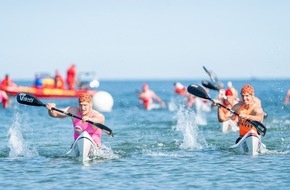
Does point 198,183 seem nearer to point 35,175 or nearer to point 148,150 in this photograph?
point 35,175

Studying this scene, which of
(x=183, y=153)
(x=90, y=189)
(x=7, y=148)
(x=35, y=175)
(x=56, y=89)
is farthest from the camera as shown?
(x=56, y=89)

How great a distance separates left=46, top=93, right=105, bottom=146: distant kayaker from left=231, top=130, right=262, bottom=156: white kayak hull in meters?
2.87

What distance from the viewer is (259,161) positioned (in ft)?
43.3

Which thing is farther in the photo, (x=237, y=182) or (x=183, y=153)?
(x=183, y=153)

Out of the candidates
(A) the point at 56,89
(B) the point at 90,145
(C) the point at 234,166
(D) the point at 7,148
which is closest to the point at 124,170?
(B) the point at 90,145

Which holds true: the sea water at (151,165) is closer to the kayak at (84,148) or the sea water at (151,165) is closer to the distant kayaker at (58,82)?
the kayak at (84,148)

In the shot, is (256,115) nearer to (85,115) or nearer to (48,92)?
(85,115)

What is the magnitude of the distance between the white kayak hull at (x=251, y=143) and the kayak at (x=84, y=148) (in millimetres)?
2975

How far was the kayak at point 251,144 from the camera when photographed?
545 inches

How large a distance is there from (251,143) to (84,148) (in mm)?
3331

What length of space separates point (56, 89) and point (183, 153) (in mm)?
26889

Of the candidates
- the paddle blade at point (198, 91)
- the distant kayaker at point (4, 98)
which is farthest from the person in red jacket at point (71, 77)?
the paddle blade at point (198, 91)

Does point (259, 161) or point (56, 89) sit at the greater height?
point (56, 89)

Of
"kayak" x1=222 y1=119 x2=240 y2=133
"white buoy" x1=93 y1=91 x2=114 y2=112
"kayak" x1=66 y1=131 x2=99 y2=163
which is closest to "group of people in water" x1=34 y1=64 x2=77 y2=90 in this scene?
"white buoy" x1=93 y1=91 x2=114 y2=112
